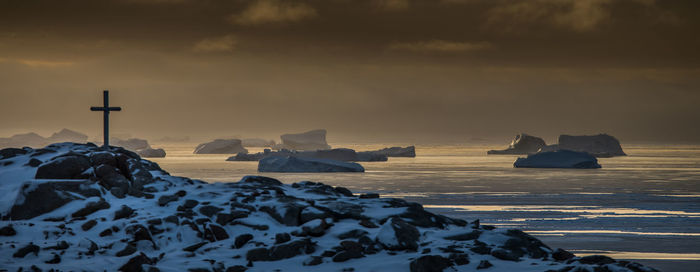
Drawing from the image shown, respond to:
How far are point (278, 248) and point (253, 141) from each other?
146 metres

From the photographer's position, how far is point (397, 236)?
35.9 feet

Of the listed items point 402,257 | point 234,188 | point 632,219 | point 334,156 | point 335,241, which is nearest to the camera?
point 402,257

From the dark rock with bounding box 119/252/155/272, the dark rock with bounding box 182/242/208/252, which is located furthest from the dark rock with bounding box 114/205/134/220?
the dark rock with bounding box 119/252/155/272

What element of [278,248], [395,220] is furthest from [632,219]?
[278,248]

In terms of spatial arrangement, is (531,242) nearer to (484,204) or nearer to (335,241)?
(335,241)

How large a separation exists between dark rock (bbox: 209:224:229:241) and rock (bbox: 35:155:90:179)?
292 cm

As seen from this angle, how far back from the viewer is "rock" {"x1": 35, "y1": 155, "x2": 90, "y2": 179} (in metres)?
13.1

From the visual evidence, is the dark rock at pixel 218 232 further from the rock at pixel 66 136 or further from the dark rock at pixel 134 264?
the rock at pixel 66 136

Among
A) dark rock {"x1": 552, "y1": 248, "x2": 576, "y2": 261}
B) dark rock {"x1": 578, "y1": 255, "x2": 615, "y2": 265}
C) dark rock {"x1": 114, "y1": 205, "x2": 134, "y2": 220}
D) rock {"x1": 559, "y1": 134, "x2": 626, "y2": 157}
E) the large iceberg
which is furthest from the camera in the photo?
rock {"x1": 559, "y1": 134, "x2": 626, "y2": 157}

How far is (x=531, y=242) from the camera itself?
1145cm

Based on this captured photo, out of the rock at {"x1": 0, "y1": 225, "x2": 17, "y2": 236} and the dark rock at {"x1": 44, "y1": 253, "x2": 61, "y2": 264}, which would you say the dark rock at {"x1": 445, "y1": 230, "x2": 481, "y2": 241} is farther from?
the rock at {"x1": 0, "y1": 225, "x2": 17, "y2": 236}

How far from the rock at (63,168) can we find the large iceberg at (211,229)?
18mm

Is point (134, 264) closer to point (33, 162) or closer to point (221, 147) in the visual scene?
point (33, 162)

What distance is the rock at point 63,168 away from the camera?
516 inches
